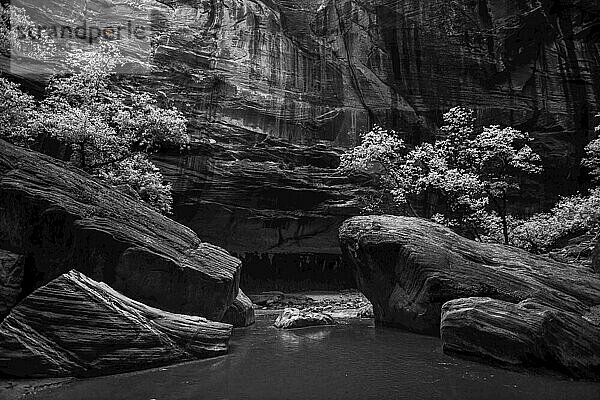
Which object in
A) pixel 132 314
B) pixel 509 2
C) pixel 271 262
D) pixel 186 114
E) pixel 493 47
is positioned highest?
pixel 509 2

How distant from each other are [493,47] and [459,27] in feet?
9.08

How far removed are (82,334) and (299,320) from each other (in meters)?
9.19

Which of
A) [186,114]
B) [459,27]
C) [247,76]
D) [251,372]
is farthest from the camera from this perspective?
[459,27]

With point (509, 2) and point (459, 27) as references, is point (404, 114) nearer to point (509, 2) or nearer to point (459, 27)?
point (459, 27)

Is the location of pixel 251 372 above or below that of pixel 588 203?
below

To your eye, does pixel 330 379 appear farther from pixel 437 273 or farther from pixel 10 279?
pixel 10 279

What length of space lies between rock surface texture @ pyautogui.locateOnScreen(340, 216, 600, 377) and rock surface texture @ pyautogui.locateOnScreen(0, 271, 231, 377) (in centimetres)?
738

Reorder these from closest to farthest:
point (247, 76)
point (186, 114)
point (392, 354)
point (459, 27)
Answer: point (392, 354)
point (186, 114)
point (247, 76)
point (459, 27)

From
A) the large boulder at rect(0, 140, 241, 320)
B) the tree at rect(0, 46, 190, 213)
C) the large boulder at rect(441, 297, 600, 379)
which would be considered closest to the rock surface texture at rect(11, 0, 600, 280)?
the tree at rect(0, 46, 190, 213)

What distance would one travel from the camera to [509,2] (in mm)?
32188

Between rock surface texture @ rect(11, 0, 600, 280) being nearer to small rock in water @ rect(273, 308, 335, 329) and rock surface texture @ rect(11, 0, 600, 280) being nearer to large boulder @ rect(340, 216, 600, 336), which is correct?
small rock in water @ rect(273, 308, 335, 329)

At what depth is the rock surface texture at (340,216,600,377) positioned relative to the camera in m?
10.4

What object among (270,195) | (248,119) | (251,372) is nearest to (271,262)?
(270,195)

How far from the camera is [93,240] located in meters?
13.1
